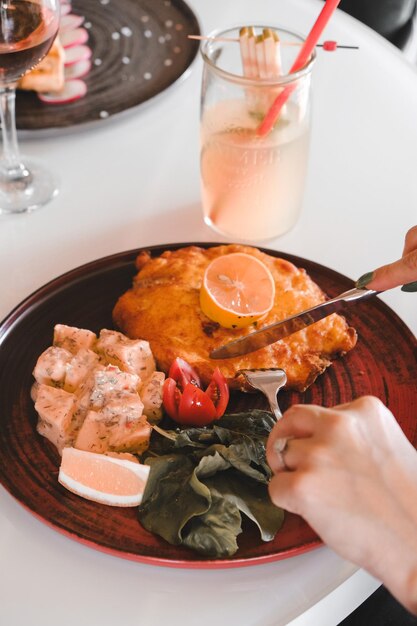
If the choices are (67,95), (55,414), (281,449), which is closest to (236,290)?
(55,414)

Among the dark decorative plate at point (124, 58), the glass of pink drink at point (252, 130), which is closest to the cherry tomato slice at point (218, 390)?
the glass of pink drink at point (252, 130)

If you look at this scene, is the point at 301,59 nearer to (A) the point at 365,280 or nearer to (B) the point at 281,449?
(A) the point at 365,280

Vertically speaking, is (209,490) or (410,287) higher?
(410,287)

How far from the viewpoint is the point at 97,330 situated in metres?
1.67

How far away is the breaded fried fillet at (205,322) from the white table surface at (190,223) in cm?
20

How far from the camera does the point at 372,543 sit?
1.04 meters

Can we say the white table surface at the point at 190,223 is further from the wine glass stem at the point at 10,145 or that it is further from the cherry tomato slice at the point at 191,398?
the cherry tomato slice at the point at 191,398

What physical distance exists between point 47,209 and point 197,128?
0.46 m

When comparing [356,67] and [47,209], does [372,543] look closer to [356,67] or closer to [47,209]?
[47,209]

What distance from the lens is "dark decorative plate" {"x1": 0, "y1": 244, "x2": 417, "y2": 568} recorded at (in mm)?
1267

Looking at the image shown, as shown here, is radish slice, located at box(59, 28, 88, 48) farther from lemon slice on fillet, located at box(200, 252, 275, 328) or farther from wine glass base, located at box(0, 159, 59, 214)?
lemon slice on fillet, located at box(200, 252, 275, 328)

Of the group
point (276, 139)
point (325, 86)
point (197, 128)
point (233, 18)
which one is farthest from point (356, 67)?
point (276, 139)

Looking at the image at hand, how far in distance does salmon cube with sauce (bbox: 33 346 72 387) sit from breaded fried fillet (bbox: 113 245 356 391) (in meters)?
0.18

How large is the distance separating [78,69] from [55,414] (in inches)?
45.4
